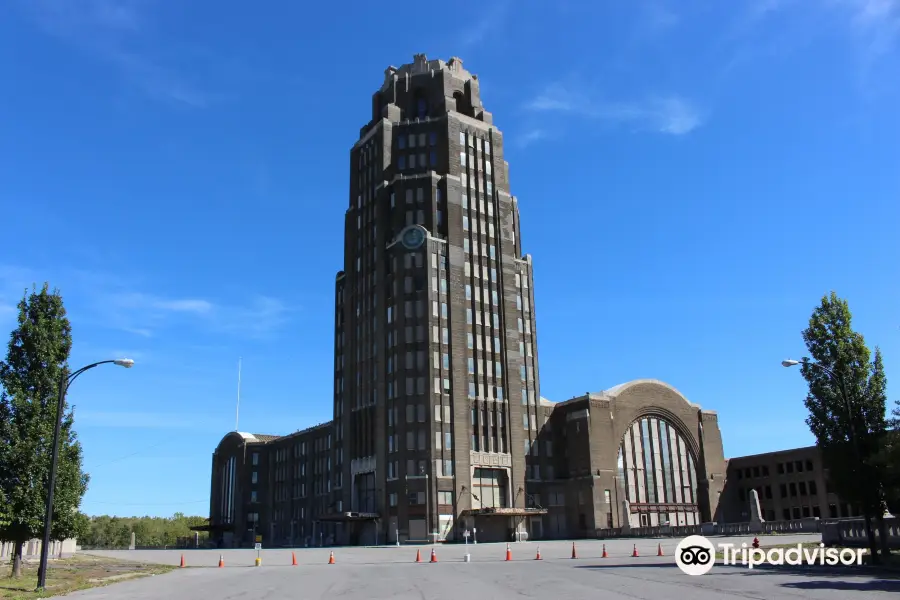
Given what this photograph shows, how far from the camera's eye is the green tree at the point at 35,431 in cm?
3216

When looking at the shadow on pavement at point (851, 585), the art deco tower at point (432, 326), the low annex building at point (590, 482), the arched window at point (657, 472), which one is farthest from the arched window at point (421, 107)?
the shadow on pavement at point (851, 585)

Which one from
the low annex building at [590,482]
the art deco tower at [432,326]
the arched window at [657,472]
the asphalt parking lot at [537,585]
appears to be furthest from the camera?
the arched window at [657,472]

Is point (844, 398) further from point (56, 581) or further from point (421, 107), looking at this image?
point (421, 107)

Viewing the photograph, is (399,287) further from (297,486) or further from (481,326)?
(297,486)

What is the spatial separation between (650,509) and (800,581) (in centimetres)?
7346

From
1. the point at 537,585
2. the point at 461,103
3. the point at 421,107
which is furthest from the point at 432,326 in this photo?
the point at 537,585

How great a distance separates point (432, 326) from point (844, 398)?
2231 inches

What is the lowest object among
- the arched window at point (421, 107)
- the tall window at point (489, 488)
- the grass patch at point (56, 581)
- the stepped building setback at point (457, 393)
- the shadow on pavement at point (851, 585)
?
the grass patch at point (56, 581)

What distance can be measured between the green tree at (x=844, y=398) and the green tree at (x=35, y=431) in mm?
36624

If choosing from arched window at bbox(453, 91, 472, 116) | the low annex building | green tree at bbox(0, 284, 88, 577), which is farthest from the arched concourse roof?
green tree at bbox(0, 284, 88, 577)

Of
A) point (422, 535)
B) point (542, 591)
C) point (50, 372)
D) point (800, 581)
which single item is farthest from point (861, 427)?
point (422, 535)

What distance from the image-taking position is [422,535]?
79438 mm

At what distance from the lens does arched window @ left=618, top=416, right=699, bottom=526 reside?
91.7 m

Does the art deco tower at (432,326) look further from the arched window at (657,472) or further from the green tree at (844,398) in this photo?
the green tree at (844,398)
